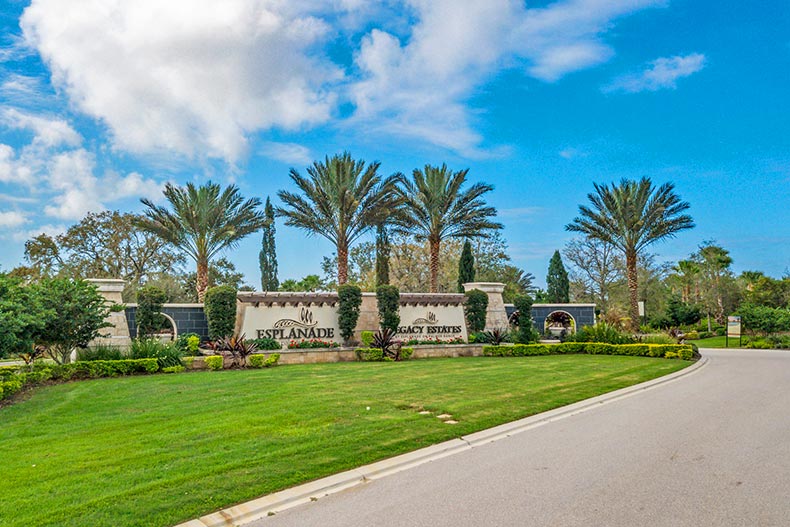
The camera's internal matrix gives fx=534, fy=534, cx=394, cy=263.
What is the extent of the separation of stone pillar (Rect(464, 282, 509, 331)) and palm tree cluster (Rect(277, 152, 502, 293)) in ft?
12.8

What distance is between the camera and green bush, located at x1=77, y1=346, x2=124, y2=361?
1541cm

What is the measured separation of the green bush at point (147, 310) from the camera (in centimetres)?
1975

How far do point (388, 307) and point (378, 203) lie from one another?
687cm

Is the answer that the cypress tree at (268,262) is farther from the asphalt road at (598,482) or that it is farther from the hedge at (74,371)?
the asphalt road at (598,482)

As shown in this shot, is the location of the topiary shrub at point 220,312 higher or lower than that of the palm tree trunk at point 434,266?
lower

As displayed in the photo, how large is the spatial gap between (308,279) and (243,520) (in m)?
30.1

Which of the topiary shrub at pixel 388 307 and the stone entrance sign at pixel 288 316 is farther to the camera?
the topiary shrub at pixel 388 307

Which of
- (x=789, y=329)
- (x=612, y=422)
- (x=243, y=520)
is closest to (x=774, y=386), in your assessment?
(x=612, y=422)

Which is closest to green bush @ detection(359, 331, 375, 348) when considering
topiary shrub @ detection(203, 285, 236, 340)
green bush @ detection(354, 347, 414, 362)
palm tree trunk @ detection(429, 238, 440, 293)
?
green bush @ detection(354, 347, 414, 362)

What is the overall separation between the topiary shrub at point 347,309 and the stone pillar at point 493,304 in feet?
23.7

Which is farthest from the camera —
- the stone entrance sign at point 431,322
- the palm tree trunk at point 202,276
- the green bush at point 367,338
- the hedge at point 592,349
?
the palm tree trunk at point 202,276

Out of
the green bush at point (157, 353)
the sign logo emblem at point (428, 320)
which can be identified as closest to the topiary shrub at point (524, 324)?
the sign logo emblem at point (428, 320)

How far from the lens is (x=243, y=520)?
4660mm

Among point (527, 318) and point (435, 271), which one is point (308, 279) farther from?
point (527, 318)
